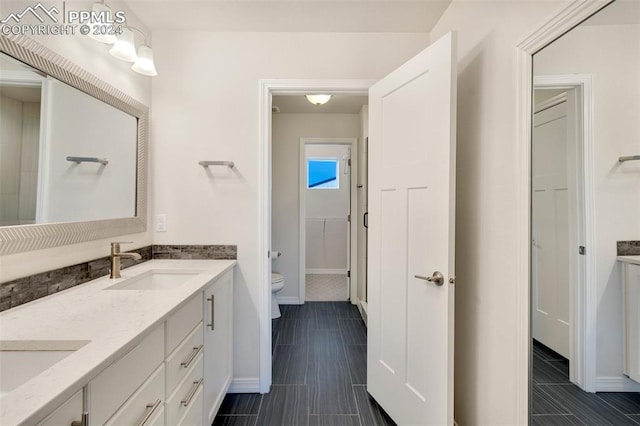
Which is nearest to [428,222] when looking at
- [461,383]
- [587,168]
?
[587,168]

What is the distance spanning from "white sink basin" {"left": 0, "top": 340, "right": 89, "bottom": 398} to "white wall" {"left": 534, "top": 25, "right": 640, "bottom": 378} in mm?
1484

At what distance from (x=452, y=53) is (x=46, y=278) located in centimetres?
207

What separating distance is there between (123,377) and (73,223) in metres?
0.90

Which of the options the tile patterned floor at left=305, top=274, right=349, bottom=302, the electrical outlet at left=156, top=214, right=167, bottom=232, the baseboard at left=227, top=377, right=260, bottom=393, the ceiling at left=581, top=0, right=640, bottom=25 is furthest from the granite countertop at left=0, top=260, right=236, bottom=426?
the tile patterned floor at left=305, top=274, right=349, bottom=302

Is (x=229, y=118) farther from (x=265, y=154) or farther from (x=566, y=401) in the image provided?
(x=566, y=401)

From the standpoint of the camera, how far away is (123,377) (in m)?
0.81

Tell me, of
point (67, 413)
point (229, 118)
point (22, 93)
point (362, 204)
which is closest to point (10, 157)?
point (22, 93)

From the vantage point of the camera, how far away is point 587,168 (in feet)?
2.90

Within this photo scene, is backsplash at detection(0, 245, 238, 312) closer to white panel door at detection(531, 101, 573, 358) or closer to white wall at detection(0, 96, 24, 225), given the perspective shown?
white wall at detection(0, 96, 24, 225)

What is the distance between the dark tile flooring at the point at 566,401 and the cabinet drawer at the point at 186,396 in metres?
1.40

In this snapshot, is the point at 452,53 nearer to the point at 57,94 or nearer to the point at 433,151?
the point at 433,151

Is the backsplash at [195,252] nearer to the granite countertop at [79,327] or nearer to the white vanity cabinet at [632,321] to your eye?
the granite countertop at [79,327]

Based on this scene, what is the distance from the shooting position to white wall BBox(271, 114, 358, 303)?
3791mm

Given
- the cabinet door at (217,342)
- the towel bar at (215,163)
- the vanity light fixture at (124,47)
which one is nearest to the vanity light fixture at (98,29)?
the vanity light fixture at (124,47)
